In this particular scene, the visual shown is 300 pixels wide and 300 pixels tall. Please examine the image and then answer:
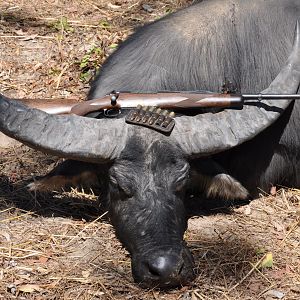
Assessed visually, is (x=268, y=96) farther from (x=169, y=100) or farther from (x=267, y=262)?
(x=267, y=262)

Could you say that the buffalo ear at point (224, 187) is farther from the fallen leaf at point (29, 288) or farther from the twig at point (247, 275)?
the fallen leaf at point (29, 288)

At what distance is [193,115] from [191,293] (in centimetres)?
139

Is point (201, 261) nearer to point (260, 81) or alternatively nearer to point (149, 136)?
point (149, 136)

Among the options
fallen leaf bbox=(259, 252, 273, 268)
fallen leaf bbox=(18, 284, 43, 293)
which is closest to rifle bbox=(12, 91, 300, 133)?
fallen leaf bbox=(259, 252, 273, 268)

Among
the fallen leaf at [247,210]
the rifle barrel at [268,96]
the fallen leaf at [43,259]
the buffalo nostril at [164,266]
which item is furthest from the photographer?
the fallen leaf at [247,210]

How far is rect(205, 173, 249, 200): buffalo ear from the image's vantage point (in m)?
5.50

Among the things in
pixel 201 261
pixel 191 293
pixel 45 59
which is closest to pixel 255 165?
pixel 201 261

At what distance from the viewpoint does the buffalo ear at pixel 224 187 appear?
550cm

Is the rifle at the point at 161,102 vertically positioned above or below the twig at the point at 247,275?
above

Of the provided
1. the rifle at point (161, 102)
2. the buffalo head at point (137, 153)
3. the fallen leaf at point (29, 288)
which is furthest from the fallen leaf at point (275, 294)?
the fallen leaf at point (29, 288)

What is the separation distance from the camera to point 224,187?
5531mm

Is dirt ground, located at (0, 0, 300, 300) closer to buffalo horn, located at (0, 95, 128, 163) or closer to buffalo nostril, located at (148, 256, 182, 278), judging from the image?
buffalo nostril, located at (148, 256, 182, 278)

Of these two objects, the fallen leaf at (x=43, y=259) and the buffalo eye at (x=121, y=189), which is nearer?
the buffalo eye at (x=121, y=189)

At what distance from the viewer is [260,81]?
5871 mm
